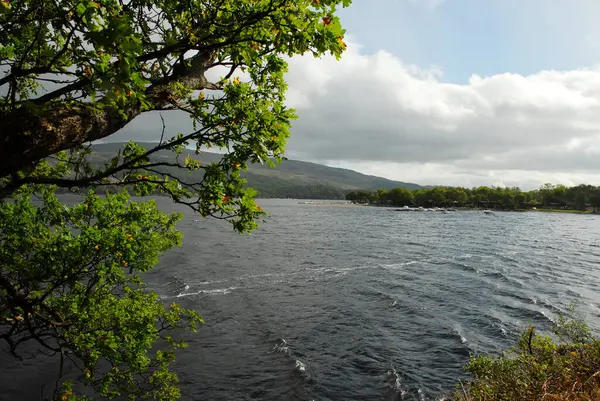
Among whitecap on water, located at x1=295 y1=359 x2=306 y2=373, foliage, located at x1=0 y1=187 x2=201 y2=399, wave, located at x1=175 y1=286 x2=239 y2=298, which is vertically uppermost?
foliage, located at x1=0 y1=187 x2=201 y2=399

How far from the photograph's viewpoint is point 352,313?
2848cm

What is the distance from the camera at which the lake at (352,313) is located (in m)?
18.6

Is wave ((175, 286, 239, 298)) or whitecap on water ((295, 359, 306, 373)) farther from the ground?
whitecap on water ((295, 359, 306, 373))

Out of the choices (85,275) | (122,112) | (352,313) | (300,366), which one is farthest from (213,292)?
(122,112)

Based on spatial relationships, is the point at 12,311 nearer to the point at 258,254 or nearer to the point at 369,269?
the point at 369,269

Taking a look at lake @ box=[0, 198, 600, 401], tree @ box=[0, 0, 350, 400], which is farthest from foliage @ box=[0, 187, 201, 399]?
lake @ box=[0, 198, 600, 401]

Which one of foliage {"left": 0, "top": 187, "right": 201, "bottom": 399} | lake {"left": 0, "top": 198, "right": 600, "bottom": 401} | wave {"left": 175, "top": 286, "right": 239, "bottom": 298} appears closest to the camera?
foliage {"left": 0, "top": 187, "right": 201, "bottom": 399}

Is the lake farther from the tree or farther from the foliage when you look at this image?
the tree

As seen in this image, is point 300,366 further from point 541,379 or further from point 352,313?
point 541,379

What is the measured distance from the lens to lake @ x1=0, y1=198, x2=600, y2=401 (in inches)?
731

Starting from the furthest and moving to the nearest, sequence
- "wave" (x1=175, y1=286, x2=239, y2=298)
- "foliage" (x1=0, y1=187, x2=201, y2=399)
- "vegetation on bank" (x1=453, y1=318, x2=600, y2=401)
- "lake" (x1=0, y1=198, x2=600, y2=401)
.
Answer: "wave" (x1=175, y1=286, x2=239, y2=298) → "lake" (x1=0, y1=198, x2=600, y2=401) → "foliage" (x1=0, y1=187, x2=201, y2=399) → "vegetation on bank" (x1=453, y1=318, x2=600, y2=401)

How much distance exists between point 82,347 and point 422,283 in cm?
3532

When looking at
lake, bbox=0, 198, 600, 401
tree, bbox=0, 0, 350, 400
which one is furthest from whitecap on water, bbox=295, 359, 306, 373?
tree, bbox=0, 0, 350, 400

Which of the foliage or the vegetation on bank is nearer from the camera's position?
the vegetation on bank
